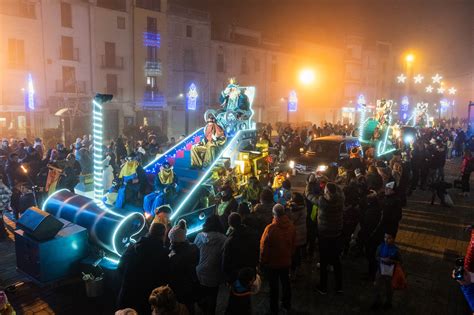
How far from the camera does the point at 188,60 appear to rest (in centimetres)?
4172

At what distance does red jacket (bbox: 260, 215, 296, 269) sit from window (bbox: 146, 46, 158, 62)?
3605 centimetres

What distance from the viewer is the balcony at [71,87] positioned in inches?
1305

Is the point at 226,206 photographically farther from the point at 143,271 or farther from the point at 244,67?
the point at 244,67

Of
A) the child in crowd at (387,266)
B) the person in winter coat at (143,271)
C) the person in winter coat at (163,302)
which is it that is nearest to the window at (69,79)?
the person in winter coat at (143,271)

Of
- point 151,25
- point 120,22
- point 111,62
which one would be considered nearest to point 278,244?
point 111,62

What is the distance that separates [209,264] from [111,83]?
34.7 meters

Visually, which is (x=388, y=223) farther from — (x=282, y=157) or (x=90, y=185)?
(x=282, y=157)

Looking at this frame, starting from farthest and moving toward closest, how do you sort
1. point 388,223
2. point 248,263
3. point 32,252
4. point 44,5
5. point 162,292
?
point 44,5 → point 388,223 → point 32,252 → point 248,263 → point 162,292

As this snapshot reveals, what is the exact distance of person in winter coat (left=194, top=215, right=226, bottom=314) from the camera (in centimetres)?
573

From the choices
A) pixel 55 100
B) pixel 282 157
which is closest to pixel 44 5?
pixel 55 100

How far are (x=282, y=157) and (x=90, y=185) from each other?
10.6 m

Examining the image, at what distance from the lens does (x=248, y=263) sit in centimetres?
574

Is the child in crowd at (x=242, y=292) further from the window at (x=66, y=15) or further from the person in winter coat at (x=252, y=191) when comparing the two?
the window at (x=66, y=15)

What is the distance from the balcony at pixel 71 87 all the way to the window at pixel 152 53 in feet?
24.6
